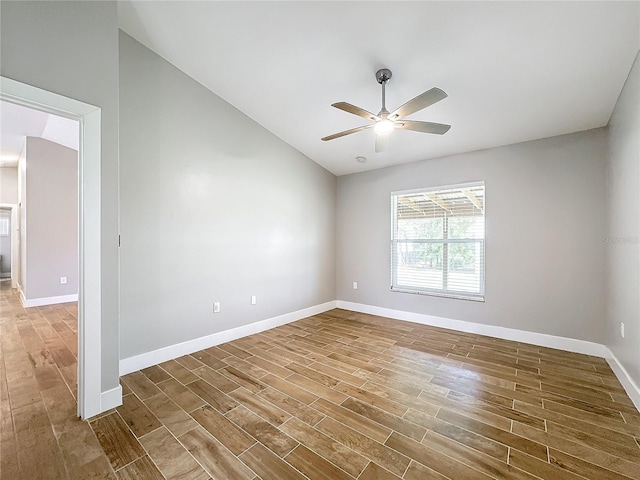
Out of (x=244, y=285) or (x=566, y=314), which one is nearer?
(x=566, y=314)

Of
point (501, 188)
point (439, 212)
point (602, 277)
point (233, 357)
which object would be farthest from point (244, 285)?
point (602, 277)

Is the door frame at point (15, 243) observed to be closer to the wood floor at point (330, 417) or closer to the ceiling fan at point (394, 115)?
the wood floor at point (330, 417)

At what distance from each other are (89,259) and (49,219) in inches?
198

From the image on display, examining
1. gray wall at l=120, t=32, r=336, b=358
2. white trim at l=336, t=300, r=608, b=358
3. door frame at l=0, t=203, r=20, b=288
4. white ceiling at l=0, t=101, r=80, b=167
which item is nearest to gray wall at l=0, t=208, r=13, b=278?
door frame at l=0, t=203, r=20, b=288

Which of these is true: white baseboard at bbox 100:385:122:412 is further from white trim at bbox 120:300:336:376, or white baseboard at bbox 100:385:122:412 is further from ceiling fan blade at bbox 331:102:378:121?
ceiling fan blade at bbox 331:102:378:121

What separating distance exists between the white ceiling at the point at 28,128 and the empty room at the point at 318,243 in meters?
0.06

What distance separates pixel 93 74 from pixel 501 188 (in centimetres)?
437

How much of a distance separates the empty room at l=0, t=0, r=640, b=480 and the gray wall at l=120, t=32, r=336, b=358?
0.03 meters

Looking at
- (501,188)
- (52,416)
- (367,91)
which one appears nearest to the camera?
(52,416)

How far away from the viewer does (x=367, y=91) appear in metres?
2.98

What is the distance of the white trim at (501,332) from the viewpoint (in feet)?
10.4

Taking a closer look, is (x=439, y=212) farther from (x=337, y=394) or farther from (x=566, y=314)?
(x=337, y=394)

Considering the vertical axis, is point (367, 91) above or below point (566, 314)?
above

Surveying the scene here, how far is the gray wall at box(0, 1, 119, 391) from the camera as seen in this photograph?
5.64 ft
